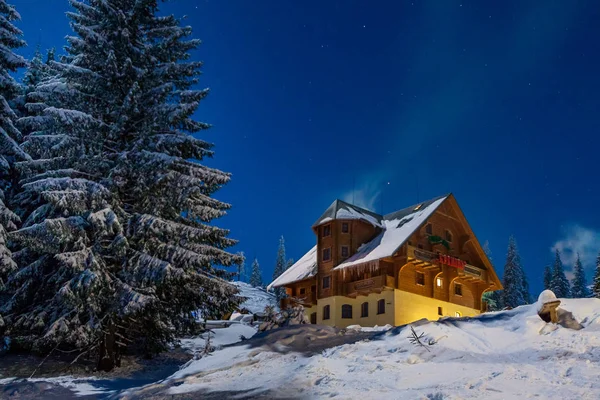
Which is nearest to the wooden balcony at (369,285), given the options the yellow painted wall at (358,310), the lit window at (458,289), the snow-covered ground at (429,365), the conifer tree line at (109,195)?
the yellow painted wall at (358,310)

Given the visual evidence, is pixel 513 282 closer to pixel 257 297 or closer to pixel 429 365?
pixel 257 297

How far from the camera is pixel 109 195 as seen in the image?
20.4 m

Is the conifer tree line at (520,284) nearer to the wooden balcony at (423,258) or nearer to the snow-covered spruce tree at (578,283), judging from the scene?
the snow-covered spruce tree at (578,283)

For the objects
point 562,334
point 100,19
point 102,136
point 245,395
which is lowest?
point 245,395

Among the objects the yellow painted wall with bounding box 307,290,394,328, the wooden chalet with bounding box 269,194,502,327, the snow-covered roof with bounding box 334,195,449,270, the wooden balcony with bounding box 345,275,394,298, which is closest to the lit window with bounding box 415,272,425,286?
the wooden chalet with bounding box 269,194,502,327

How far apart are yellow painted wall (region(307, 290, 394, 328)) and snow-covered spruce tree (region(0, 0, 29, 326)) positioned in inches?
899

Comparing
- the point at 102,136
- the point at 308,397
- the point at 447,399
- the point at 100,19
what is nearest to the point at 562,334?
the point at 447,399

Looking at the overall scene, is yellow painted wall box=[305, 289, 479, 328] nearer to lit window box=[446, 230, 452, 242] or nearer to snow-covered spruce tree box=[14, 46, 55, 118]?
lit window box=[446, 230, 452, 242]

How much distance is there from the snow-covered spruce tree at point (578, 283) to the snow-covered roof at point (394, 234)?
129 feet

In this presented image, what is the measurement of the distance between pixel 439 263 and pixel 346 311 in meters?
7.50

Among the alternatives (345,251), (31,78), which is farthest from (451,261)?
(31,78)

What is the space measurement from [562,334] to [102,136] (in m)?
18.3

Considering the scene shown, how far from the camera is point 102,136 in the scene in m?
22.3

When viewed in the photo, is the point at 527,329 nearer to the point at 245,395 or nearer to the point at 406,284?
the point at 245,395
